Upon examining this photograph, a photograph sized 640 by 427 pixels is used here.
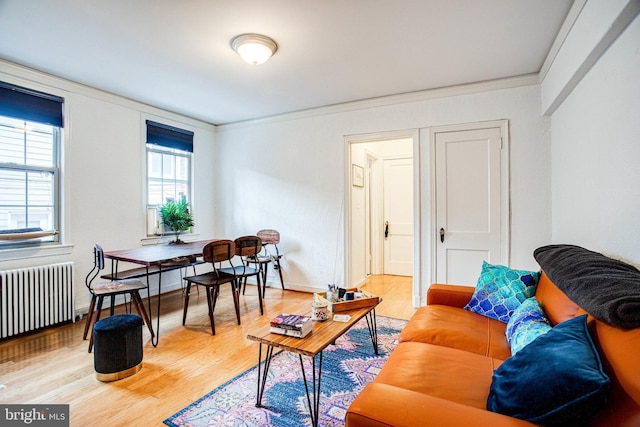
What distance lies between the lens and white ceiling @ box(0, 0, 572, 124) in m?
2.25

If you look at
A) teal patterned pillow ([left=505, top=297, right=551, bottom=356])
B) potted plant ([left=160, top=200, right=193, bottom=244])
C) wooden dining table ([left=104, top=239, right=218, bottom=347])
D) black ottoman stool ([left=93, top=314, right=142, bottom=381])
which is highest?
potted plant ([left=160, top=200, right=193, bottom=244])

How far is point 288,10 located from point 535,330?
8.18ft

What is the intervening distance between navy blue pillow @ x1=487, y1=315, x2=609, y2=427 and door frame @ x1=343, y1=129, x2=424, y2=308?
263 centimetres

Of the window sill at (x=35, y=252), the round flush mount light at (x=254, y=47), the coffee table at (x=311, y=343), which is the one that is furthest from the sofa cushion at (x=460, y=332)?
the window sill at (x=35, y=252)

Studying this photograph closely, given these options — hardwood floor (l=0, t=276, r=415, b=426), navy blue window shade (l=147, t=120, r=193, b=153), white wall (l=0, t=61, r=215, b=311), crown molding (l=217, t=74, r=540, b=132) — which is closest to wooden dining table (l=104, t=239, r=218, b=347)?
hardwood floor (l=0, t=276, r=415, b=426)

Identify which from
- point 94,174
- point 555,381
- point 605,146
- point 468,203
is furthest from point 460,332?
point 94,174

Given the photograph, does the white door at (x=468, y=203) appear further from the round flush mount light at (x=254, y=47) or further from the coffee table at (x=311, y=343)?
the round flush mount light at (x=254, y=47)

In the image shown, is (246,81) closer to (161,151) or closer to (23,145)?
(161,151)

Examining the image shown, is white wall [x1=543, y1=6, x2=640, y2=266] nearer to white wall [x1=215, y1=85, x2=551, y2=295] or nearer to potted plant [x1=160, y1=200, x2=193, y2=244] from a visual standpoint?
white wall [x1=215, y1=85, x2=551, y2=295]

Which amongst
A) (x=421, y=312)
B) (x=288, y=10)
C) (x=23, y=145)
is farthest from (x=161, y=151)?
(x=421, y=312)

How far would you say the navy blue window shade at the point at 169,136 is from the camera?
4.42 metres

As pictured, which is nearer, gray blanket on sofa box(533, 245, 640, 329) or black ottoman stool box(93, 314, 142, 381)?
gray blanket on sofa box(533, 245, 640, 329)

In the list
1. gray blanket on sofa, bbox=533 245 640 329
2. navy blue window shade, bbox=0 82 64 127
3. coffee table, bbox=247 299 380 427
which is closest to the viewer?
gray blanket on sofa, bbox=533 245 640 329

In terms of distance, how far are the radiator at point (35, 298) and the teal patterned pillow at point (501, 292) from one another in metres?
3.91
